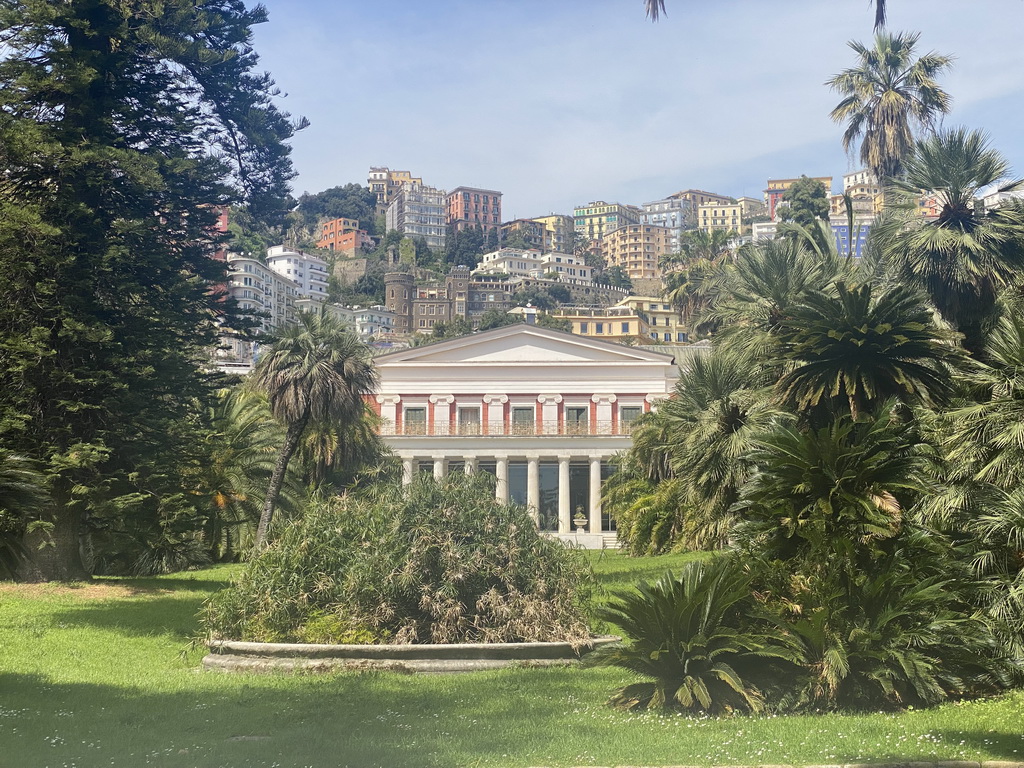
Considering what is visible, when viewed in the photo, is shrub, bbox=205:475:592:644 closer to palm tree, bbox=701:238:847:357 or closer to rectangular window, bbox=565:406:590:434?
palm tree, bbox=701:238:847:357

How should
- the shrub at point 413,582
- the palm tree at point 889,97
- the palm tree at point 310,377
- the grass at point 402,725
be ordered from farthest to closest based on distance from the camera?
the palm tree at point 889,97
the palm tree at point 310,377
the shrub at point 413,582
the grass at point 402,725

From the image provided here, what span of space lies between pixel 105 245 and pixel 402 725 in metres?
15.0

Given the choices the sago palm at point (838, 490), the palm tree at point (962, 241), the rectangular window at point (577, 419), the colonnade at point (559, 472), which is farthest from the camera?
the rectangular window at point (577, 419)

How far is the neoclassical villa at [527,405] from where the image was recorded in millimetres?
61250

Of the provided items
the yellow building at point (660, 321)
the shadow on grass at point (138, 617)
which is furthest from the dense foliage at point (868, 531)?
the yellow building at point (660, 321)

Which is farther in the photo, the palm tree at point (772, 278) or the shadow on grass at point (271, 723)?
the palm tree at point (772, 278)

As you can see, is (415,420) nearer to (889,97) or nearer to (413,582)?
(889,97)

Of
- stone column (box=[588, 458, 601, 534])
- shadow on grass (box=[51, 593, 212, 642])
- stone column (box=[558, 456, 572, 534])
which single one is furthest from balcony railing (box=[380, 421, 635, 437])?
shadow on grass (box=[51, 593, 212, 642])

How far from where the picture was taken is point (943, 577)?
1209 cm

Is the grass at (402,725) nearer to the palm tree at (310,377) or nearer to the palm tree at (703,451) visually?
the palm tree at (703,451)

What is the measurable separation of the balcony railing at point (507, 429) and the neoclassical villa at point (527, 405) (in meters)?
0.06

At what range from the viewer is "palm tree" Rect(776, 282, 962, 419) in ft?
52.2

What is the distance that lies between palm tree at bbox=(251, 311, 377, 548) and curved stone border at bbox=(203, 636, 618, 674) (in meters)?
17.7

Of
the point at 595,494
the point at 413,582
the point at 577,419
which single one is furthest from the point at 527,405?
the point at 413,582
